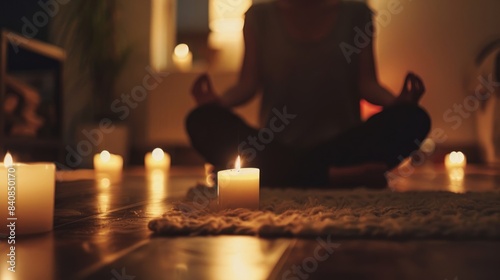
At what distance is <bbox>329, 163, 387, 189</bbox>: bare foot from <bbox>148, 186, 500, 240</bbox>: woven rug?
1.22ft

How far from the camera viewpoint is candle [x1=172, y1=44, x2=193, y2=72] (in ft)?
13.4

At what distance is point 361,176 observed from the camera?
1.63m

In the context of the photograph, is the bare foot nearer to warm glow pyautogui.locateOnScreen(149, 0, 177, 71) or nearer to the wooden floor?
the wooden floor

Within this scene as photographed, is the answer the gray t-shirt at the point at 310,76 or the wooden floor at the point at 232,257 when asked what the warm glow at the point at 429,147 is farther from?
the wooden floor at the point at 232,257

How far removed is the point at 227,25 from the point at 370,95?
2350mm

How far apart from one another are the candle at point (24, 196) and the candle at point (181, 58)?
3240 millimetres

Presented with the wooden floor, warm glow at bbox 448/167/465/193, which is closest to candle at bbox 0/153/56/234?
the wooden floor

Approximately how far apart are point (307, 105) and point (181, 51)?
2379mm

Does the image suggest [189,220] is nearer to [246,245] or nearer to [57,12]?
[246,245]

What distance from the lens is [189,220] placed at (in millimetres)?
909

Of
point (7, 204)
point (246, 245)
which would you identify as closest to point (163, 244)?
point (246, 245)

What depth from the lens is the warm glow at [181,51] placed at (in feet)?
13.4

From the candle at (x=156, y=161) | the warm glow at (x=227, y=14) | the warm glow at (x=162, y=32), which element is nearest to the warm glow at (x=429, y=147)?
the warm glow at (x=227, y=14)

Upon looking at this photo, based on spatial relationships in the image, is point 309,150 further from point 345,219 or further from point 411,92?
point 345,219
